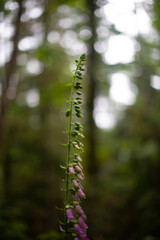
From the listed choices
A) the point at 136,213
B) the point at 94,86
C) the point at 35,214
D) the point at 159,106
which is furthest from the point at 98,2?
the point at 35,214

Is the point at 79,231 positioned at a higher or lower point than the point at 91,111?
lower

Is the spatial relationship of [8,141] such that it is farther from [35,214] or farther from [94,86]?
[94,86]

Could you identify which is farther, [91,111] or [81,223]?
[91,111]

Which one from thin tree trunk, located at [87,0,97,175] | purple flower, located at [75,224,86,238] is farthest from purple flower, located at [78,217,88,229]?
thin tree trunk, located at [87,0,97,175]

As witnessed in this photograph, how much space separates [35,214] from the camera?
29.3 ft

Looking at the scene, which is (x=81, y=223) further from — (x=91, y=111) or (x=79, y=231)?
(x=91, y=111)

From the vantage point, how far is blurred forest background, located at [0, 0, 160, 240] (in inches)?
245

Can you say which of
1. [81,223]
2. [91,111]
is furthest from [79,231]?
[91,111]

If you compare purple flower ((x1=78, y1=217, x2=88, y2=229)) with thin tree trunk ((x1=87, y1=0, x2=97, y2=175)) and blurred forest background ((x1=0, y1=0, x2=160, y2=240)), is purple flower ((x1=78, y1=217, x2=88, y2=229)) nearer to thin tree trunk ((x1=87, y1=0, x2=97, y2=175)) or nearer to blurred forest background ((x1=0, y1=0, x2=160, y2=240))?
blurred forest background ((x1=0, y1=0, x2=160, y2=240))

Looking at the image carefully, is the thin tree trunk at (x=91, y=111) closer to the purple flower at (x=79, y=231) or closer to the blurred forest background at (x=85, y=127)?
the blurred forest background at (x=85, y=127)

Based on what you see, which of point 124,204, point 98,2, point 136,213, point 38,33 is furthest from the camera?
point 38,33

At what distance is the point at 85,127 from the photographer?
25.6 ft

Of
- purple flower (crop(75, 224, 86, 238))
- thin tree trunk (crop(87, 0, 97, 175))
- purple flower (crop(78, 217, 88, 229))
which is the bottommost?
purple flower (crop(75, 224, 86, 238))

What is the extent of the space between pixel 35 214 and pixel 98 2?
324 inches
